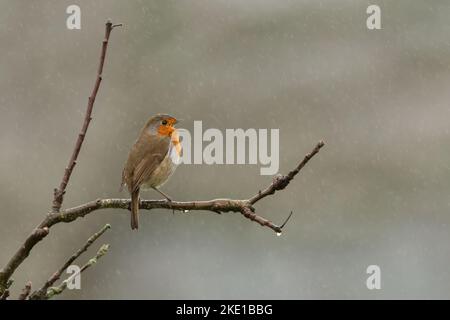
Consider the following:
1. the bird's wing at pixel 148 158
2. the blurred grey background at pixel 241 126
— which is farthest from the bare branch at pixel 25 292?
the blurred grey background at pixel 241 126

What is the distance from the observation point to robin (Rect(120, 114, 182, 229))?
4.06m

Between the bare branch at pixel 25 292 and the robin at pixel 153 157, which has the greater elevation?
the robin at pixel 153 157

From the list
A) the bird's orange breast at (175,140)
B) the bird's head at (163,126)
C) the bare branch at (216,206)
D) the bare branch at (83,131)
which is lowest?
the bare branch at (216,206)

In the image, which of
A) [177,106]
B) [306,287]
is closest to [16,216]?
[177,106]

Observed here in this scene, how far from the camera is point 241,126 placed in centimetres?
2383

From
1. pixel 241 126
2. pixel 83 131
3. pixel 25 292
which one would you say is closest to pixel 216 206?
pixel 83 131

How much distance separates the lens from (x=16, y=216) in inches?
815

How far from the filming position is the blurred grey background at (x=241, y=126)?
71.2ft

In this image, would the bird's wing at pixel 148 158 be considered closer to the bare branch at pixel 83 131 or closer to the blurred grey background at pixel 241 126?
the bare branch at pixel 83 131

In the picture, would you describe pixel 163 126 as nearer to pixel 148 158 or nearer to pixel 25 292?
pixel 148 158

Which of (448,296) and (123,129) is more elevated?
(123,129)

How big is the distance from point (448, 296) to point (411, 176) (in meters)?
6.22

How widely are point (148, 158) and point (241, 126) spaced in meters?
19.7

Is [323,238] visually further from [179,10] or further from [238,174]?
[179,10]
